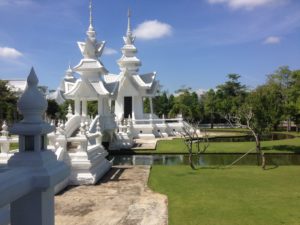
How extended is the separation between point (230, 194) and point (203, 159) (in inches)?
406

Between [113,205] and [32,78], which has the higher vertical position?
[32,78]

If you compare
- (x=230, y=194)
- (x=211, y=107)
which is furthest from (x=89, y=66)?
(x=211, y=107)

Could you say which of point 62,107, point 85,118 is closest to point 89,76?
point 85,118

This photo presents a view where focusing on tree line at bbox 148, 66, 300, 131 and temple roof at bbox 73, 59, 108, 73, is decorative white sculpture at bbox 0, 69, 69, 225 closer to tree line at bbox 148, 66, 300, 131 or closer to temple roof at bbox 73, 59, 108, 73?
temple roof at bbox 73, 59, 108, 73

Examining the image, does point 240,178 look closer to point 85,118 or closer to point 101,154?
point 101,154

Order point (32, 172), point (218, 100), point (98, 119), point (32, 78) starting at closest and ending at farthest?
point (32, 172) → point (32, 78) → point (98, 119) → point (218, 100)

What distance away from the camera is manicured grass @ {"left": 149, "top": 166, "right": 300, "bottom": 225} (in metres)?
8.84

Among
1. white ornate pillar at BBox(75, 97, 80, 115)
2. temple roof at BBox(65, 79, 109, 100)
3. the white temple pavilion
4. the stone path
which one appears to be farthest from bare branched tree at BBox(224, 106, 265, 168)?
white ornate pillar at BBox(75, 97, 80, 115)

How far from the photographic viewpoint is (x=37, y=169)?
2.70 metres

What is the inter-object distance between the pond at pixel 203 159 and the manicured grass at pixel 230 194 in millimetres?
3555

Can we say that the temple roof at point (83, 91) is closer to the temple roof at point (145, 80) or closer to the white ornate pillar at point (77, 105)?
the white ornate pillar at point (77, 105)

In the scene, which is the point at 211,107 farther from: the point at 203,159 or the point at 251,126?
the point at 251,126

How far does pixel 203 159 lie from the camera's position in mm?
21641

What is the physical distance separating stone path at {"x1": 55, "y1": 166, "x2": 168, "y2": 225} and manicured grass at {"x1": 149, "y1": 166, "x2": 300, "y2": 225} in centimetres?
41
